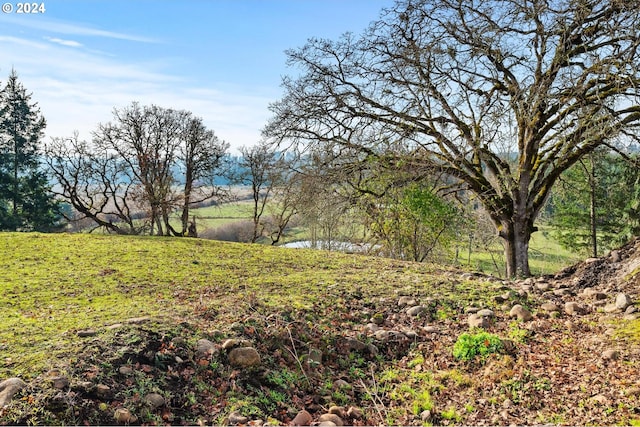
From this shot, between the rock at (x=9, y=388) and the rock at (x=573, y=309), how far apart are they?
6.24m

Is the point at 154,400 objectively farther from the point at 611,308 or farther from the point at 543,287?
the point at 543,287

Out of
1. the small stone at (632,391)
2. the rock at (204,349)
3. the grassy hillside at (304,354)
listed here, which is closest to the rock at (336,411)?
the grassy hillside at (304,354)

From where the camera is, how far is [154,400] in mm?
3629

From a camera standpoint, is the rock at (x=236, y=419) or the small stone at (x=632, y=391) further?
the small stone at (x=632, y=391)

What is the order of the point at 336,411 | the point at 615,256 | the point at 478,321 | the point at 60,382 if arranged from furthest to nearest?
the point at 615,256, the point at 478,321, the point at 336,411, the point at 60,382

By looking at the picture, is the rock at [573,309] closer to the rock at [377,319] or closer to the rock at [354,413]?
the rock at [377,319]

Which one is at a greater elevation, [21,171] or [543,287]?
[21,171]

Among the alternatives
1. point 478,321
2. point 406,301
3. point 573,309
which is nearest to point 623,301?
point 573,309

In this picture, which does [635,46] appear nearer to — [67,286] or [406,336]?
[406,336]

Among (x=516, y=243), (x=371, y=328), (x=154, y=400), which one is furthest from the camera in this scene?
(x=516, y=243)

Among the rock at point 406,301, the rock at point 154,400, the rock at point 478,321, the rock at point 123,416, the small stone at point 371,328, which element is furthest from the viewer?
the rock at point 406,301

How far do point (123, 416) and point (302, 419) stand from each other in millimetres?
1398

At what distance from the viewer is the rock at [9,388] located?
10.7 feet

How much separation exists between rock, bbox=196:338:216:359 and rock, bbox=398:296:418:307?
9.83 ft
